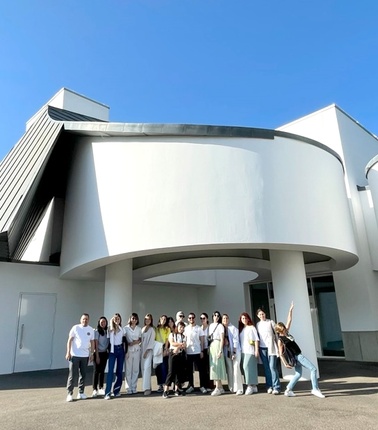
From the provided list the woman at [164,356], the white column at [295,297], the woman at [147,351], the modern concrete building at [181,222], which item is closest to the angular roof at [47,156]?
the modern concrete building at [181,222]

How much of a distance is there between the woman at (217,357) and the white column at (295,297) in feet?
9.04

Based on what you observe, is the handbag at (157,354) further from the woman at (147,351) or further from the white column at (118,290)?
the white column at (118,290)

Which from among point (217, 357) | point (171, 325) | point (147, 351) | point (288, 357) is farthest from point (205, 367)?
point (288, 357)

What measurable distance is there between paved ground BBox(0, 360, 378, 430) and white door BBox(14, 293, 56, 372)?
3.74m

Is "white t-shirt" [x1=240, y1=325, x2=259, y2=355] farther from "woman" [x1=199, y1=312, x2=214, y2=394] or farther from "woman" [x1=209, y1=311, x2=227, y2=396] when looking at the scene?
"woman" [x1=199, y1=312, x2=214, y2=394]

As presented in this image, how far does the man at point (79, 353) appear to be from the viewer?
688 centimetres

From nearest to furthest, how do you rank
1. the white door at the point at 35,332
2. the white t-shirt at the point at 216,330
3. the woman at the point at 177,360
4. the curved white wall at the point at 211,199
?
the woman at the point at 177,360 → the white t-shirt at the point at 216,330 → the curved white wall at the point at 211,199 → the white door at the point at 35,332

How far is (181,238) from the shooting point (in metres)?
8.21

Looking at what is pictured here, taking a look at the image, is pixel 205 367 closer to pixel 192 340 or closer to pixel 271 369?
pixel 192 340

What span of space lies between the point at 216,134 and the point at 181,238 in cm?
284

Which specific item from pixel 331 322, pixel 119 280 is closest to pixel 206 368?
pixel 119 280

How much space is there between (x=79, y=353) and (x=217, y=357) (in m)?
2.85

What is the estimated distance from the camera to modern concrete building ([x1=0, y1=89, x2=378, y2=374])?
8.45 meters

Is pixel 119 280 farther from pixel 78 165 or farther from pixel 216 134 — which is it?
pixel 216 134
